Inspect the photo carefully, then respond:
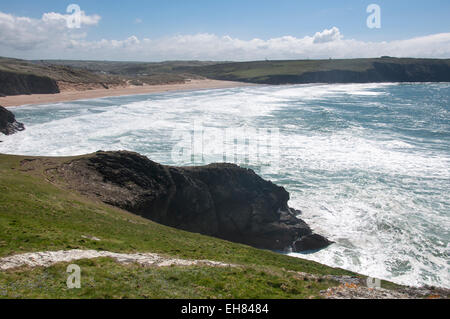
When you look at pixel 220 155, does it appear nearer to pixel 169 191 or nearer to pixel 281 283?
pixel 169 191

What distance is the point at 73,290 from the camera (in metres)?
11.1

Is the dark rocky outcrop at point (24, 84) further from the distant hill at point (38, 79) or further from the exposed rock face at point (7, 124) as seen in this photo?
the exposed rock face at point (7, 124)

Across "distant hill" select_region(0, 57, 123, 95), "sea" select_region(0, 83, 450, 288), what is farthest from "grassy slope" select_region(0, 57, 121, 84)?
"sea" select_region(0, 83, 450, 288)

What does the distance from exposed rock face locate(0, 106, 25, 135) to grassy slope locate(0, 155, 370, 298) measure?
117 ft

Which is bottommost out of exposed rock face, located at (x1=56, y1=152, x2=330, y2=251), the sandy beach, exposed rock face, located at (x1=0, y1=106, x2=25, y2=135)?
exposed rock face, located at (x1=56, y1=152, x2=330, y2=251)

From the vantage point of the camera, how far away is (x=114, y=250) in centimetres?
1581

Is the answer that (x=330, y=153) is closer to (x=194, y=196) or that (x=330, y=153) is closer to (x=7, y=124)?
(x=194, y=196)

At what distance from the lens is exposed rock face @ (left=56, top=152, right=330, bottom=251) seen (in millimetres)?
25453

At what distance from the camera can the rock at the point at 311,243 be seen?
27.2 meters

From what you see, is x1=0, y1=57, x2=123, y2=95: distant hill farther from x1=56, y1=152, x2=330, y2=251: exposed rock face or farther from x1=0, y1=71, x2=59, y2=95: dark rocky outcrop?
x1=56, y1=152, x2=330, y2=251: exposed rock face

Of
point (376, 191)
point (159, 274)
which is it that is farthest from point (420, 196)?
point (159, 274)
